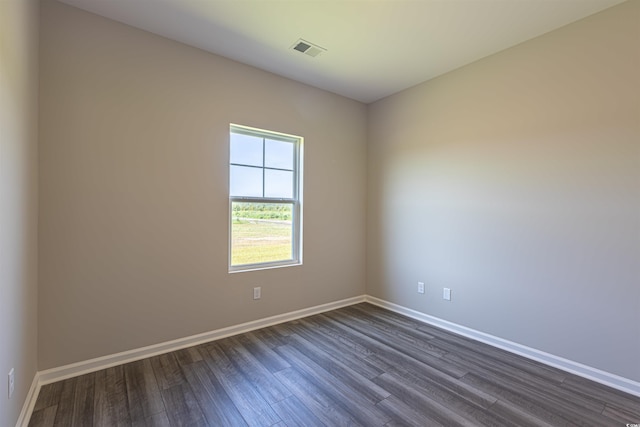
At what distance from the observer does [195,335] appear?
8.87 ft

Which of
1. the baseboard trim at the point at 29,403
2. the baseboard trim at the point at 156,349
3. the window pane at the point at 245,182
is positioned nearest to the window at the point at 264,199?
the window pane at the point at 245,182

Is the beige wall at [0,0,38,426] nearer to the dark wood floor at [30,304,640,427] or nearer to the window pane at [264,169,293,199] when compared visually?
the dark wood floor at [30,304,640,427]

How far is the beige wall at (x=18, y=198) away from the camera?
54.2 inches

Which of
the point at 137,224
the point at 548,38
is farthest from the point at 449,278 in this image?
the point at 137,224

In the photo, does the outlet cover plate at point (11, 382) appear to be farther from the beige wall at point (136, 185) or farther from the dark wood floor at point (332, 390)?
the beige wall at point (136, 185)

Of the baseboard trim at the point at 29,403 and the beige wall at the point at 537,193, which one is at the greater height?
the beige wall at the point at 537,193

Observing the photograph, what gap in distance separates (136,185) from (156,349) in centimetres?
143

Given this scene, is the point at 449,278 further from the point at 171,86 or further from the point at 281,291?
the point at 171,86

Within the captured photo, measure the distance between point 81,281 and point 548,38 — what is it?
426 cm

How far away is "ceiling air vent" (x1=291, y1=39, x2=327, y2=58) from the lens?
262 centimetres

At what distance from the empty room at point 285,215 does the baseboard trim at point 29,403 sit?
0.8 inches

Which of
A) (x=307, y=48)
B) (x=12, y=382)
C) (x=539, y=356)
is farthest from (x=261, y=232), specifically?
(x=539, y=356)

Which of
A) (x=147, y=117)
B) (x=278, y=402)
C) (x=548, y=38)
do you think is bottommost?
(x=278, y=402)

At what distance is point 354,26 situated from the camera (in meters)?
2.38
